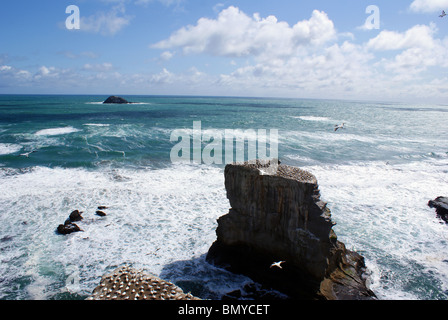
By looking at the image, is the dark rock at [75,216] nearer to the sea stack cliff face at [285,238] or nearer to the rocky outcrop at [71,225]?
the rocky outcrop at [71,225]

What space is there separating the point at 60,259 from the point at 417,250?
18056mm

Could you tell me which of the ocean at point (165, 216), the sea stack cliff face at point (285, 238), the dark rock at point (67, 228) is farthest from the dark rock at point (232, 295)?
the dark rock at point (67, 228)

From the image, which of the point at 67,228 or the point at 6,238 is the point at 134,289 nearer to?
the point at 67,228

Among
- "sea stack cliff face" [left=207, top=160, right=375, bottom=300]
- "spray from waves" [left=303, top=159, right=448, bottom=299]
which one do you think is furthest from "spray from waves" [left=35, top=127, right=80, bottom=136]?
"sea stack cliff face" [left=207, top=160, right=375, bottom=300]

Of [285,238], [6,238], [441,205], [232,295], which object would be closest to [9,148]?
[6,238]

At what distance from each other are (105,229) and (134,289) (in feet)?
31.4

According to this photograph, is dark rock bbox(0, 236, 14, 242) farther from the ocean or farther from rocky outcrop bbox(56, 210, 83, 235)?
rocky outcrop bbox(56, 210, 83, 235)

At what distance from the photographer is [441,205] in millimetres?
19875

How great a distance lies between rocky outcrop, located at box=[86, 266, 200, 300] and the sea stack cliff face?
5.05 m

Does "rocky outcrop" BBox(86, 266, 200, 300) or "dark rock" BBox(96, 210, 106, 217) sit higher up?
"rocky outcrop" BBox(86, 266, 200, 300)

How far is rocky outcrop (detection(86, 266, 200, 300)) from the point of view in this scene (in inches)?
311

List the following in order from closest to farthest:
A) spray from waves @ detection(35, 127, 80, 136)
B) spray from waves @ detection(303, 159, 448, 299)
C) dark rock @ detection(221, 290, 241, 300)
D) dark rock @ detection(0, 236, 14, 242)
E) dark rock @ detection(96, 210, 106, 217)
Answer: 1. dark rock @ detection(221, 290, 241, 300)
2. spray from waves @ detection(303, 159, 448, 299)
3. dark rock @ detection(0, 236, 14, 242)
4. dark rock @ detection(96, 210, 106, 217)
5. spray from waves @ detection(35, 127, 80, 136)

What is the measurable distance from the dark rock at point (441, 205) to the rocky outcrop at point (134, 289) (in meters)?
18.8

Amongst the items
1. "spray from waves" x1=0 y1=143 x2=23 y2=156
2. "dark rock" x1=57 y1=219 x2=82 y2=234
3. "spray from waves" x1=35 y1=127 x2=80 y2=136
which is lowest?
"dark rock" x1=57 y1=219 x2=82 y2=234
